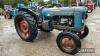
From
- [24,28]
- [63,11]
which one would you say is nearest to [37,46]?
[24,28]

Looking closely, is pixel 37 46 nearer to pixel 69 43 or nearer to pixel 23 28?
pixel 23 28

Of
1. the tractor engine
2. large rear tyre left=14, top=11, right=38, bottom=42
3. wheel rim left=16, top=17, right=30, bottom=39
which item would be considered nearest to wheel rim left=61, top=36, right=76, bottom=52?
the tractor engine

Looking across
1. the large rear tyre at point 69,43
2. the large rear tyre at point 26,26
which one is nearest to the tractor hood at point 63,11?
the large rear tyre at point 26,26

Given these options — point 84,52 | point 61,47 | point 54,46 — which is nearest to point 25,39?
point 54,46

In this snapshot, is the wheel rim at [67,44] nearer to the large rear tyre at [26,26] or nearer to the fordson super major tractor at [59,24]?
the fordson super major tractor at [59,24]

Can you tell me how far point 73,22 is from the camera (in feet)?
20.3

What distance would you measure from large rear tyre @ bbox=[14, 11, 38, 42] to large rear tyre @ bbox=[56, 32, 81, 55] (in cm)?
121

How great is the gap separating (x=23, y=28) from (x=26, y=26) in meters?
0.28

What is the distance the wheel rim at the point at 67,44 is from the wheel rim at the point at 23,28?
5.06ft

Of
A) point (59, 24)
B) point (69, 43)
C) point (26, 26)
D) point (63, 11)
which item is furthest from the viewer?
point (26, 26)

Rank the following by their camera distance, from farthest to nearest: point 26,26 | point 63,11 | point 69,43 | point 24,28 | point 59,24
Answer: point 24,28
point 26,26
point 59,24
point 63,11
point 69,43

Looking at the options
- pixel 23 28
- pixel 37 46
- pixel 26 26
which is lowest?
pixel 37 46

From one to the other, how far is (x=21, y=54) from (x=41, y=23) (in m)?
1.59

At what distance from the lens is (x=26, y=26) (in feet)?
22.5
